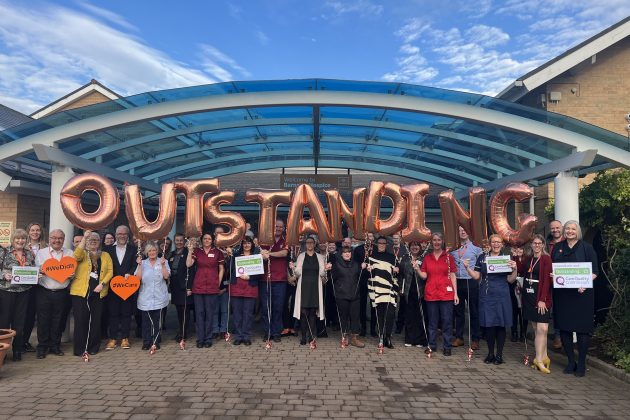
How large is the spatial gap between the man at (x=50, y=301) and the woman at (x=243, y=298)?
2190 millimetres

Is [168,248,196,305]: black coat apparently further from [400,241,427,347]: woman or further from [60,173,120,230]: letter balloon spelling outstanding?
[400,241,427,347]: woman

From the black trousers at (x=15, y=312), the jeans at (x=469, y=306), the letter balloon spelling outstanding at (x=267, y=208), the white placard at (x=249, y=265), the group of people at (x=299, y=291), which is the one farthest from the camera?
the jeans at (x=469, y=306)

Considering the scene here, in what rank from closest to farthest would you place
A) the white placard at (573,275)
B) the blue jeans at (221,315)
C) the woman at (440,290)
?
the white placard at (573,275)
the woman at (440,290)
the blue jeans at (221,315)

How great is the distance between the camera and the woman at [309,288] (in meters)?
6.35

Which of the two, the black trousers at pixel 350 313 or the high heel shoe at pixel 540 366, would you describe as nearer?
the high heel shoe at pixel 540 366

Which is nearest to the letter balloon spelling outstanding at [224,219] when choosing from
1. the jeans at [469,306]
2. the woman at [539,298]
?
the jeans at [469,306]

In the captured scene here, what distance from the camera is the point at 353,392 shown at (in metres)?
4.43

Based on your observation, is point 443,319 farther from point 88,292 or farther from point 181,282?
point 88,292

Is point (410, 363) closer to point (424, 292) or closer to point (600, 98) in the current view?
point (424, 292)

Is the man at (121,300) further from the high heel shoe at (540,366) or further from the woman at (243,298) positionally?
the high heel shoe at (540,366)

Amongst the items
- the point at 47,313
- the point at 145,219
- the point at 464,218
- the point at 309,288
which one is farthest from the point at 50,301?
the point at 464,218

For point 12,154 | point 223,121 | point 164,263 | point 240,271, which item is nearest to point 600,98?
point 223,121

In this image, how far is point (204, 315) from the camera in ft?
20.6

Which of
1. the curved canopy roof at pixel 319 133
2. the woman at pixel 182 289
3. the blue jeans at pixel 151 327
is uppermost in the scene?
the curved canopy roof at pixel 319 133
